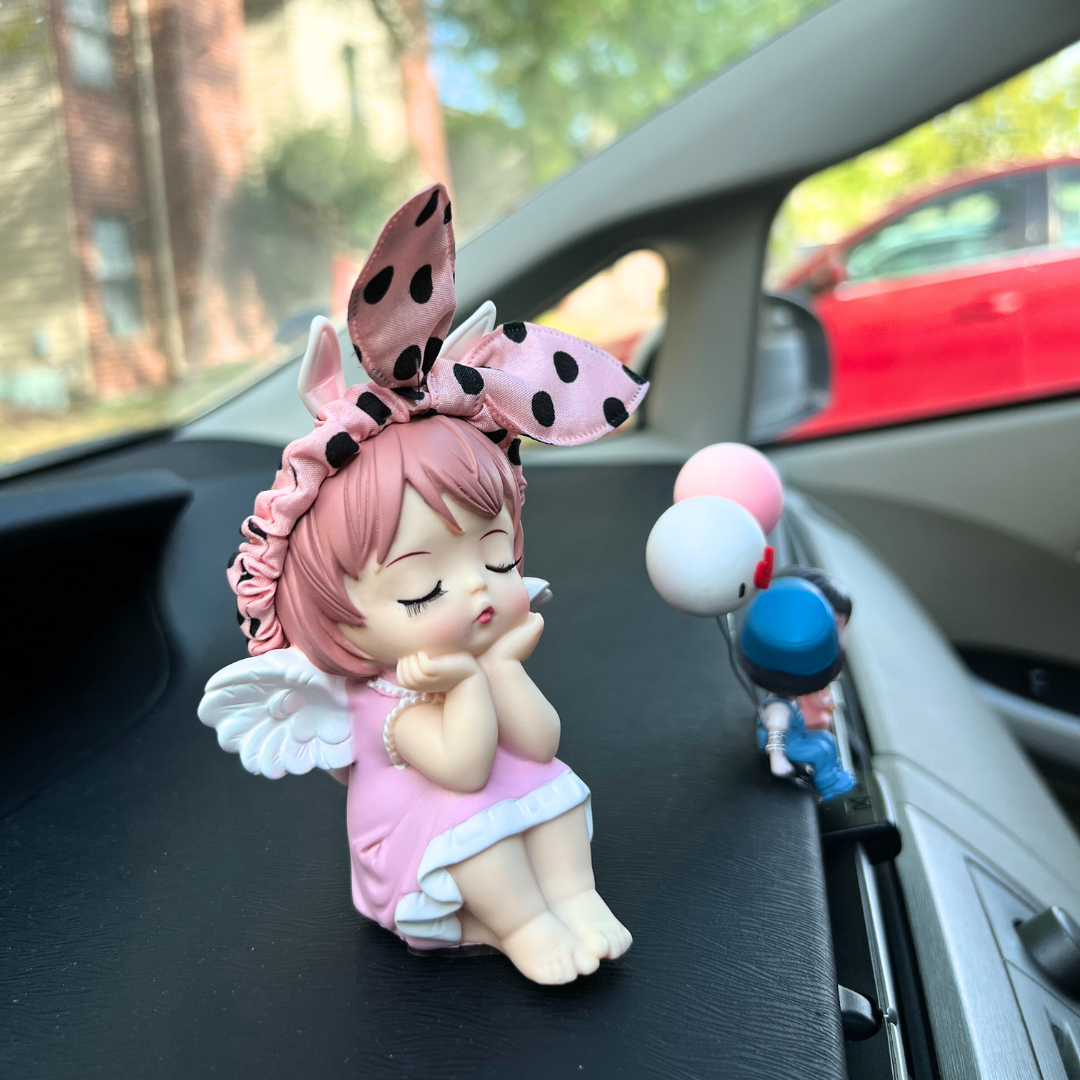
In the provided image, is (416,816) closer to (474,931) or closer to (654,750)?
(474,931)

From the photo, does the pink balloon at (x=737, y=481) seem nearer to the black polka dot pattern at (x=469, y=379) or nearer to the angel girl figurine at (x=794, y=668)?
the angel girl figurine at (x=794, y=668)

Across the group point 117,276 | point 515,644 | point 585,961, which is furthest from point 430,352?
point 117,276

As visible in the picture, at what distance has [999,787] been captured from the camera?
1.37 metres

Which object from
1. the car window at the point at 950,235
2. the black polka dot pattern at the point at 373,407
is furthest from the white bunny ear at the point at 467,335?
the car window at the point at 950,235

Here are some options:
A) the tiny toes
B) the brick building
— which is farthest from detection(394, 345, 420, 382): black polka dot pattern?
the brick building

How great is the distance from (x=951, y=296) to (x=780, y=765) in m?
2.06

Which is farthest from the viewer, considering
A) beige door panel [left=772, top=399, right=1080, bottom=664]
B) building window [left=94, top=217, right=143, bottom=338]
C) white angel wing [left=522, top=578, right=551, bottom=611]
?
beige door panel [left=772, top=399, right=1080, bottom=664]

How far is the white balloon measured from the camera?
35.1 inches

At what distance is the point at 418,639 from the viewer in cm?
75

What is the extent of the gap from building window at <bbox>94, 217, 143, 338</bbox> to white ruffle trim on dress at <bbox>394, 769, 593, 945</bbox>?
1.41m

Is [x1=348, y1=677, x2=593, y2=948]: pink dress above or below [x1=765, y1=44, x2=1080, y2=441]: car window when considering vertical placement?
below

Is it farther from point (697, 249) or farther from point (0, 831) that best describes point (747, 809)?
point (697, 249)

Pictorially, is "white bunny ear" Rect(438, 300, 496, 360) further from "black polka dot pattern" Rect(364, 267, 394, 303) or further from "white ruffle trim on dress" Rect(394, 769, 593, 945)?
"white ruffle trim on dress" Rect(394, 769, 593, 945)

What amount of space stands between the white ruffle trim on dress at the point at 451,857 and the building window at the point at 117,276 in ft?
4.63
